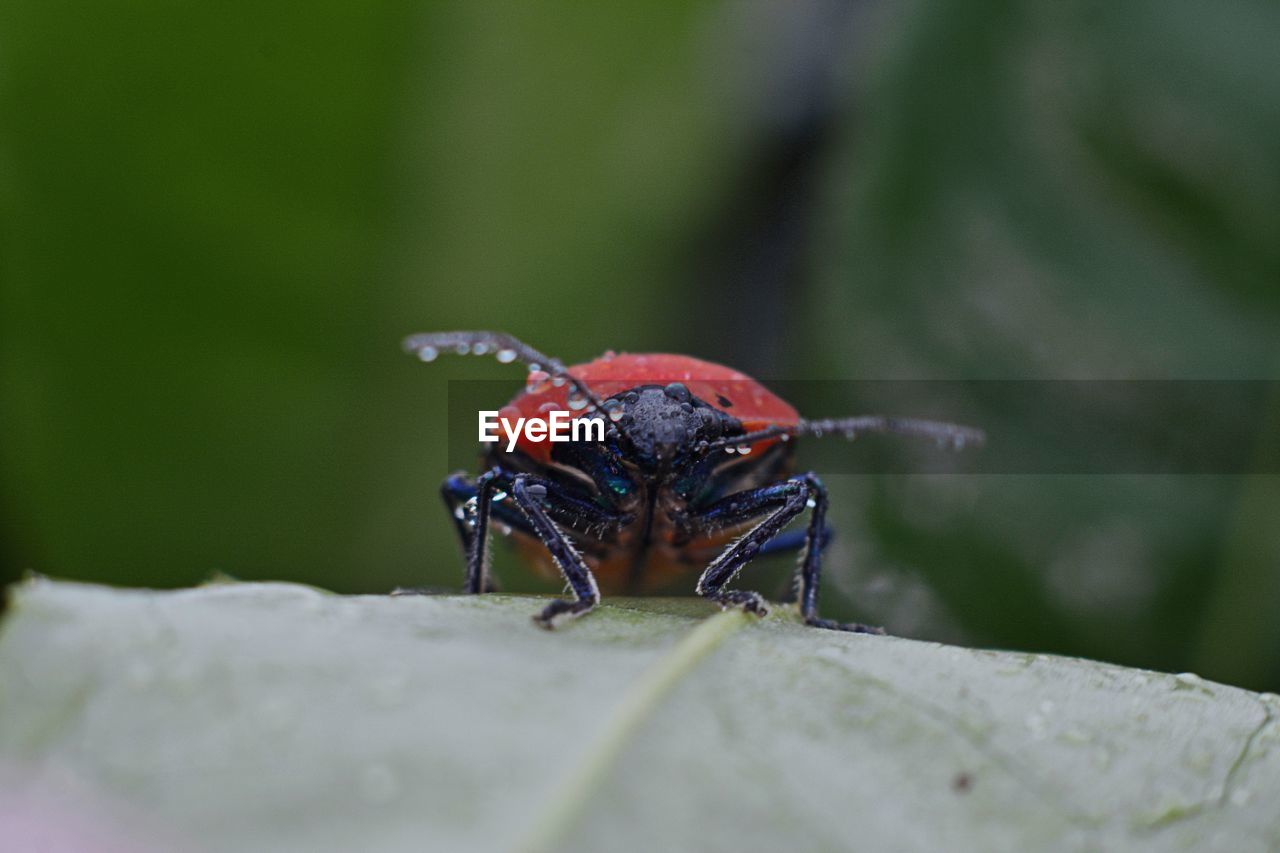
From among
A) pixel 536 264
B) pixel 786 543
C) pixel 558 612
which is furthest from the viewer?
pixel 536 264

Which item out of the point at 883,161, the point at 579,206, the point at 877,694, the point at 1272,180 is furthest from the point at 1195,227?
the point at 877,694

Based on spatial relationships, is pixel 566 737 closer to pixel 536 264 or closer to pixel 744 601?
pixel 744 601

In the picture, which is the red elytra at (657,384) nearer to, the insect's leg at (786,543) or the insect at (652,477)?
the insect at (652,477)

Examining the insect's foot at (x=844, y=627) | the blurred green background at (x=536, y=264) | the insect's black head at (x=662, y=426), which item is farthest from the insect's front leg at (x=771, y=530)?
the blurred green background at (x=536, y=264)

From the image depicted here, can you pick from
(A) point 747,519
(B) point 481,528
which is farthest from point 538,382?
(A) point 747,519

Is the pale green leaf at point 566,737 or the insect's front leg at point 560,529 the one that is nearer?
the pale green leaf at point 566,737
